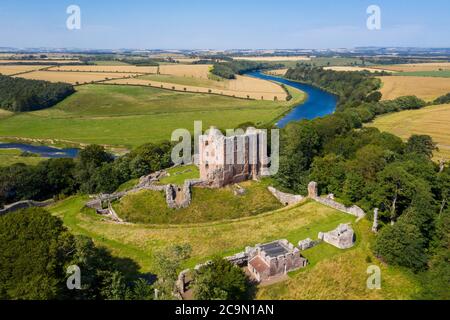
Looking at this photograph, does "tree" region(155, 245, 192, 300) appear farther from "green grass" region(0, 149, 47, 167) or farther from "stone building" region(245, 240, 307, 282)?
"green grass" region(0, 149, 47, 167)

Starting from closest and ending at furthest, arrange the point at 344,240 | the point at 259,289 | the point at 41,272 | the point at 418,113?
1. the point at 41,272
2. the point at 259,289
3. the point at 344,240
4. the point at 418,113

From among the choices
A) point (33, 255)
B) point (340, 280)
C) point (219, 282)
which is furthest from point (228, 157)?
point (33, 255)

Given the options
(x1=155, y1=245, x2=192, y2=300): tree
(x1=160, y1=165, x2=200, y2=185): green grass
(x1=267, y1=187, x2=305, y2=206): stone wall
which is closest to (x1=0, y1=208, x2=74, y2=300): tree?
(x1=155, y1=245, x2=192, y2=300): tree

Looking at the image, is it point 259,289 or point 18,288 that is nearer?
point 18,288

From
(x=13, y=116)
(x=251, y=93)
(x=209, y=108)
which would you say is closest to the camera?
(x=13, y=116)

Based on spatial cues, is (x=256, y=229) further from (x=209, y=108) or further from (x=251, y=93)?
Result: (x=251, y=93)

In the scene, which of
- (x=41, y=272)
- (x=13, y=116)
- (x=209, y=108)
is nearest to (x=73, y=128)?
(x=13, y=116)

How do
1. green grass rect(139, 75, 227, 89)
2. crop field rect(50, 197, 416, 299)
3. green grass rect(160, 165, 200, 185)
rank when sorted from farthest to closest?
green grass rect(139, 75, 227, 89)
green grass rect(160, 165, 200, 185)
crop field rect(50, 197, 416, 299)
